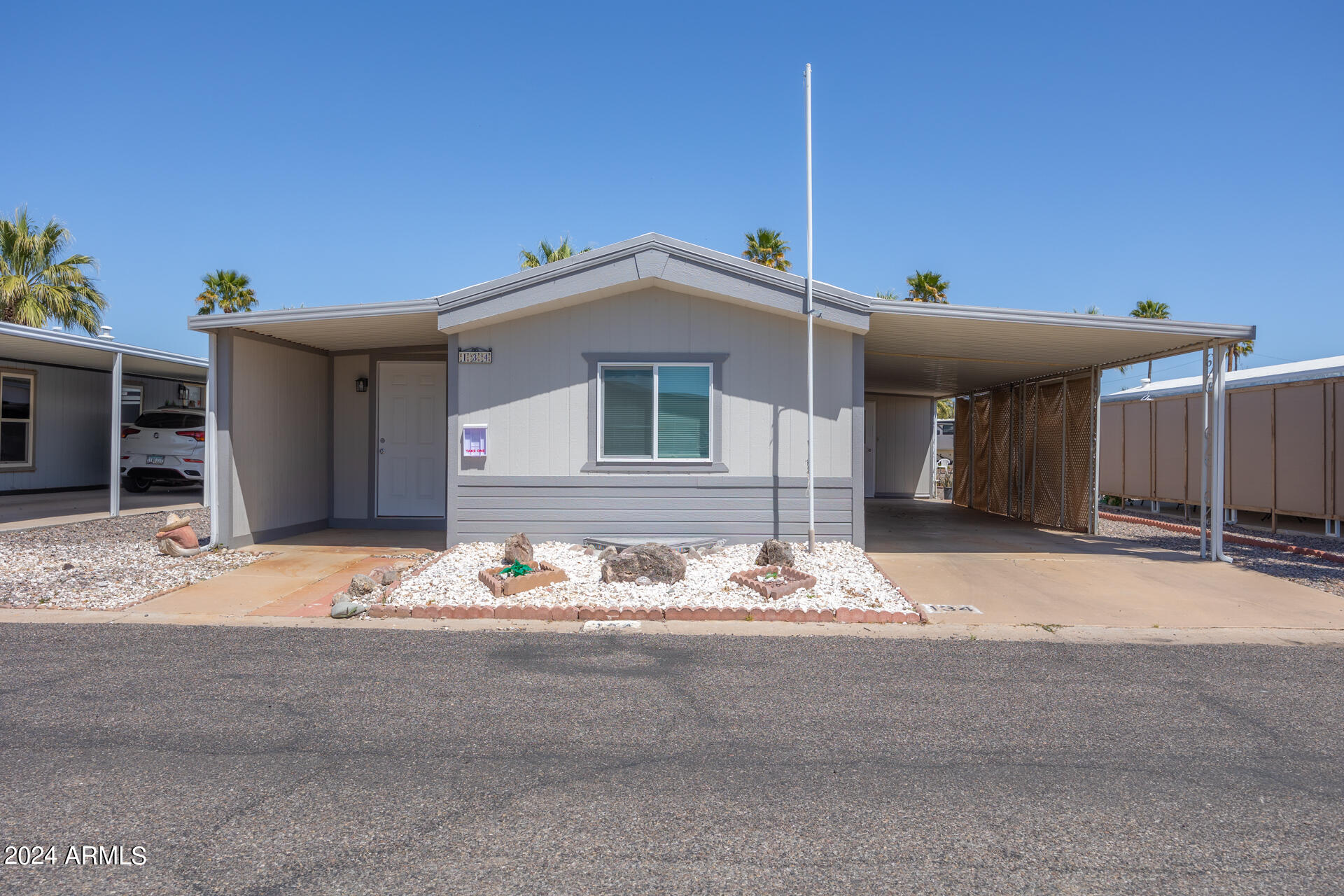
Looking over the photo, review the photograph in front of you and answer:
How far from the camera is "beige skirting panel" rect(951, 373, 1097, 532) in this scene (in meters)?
11.6

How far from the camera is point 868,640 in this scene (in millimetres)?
5523

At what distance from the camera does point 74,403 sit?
610 inches

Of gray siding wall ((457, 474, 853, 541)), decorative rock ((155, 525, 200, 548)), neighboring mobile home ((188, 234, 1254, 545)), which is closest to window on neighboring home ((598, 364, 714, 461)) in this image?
neighboring mobile home ((188, 234, 1254, 545))

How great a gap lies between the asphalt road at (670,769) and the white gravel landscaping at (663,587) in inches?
44.5

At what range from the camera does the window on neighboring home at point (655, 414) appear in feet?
27.9

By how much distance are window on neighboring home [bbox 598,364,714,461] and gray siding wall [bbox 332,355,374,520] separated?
4251mm

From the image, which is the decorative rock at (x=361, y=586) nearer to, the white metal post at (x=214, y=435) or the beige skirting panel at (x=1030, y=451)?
the white metal post at (x=214, y=435)

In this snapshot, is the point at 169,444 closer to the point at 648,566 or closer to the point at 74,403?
the point at 74,403

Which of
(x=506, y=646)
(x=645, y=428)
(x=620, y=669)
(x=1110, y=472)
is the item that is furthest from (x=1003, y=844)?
(x=1110, y=472)

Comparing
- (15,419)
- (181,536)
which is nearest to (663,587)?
(181,536)

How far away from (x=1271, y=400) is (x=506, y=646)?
486 inches

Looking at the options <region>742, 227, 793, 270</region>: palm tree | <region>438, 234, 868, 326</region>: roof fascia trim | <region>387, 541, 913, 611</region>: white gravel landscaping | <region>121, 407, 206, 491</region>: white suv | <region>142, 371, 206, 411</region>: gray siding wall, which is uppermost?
<region>742, 227, 793, 270</region>: palm tree

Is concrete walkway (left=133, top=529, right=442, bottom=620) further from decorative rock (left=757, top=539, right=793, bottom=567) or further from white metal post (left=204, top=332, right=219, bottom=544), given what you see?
decorative rock (left=757, top=539, right=793, bottom=567)

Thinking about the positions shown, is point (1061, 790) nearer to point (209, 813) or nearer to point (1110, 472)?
point (209, 813)
